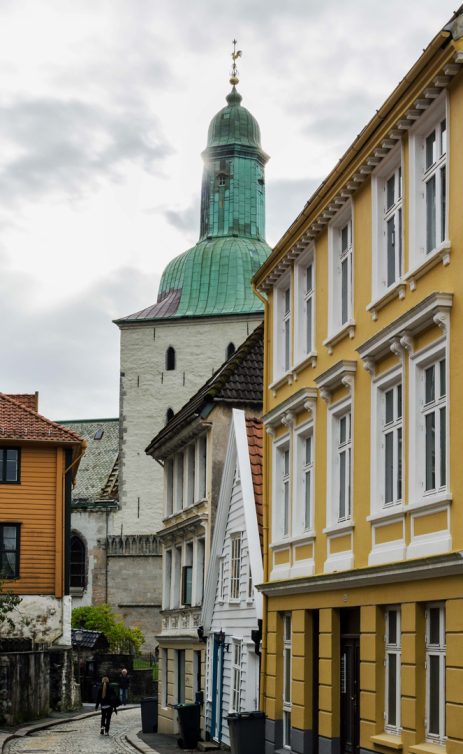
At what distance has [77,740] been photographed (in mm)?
31281

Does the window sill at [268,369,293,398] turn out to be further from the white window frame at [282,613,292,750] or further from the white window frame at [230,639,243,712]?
the white window frame at [230,639,243,712]

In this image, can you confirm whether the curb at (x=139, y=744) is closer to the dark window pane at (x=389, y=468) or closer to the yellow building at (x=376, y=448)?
the yellow building at (x=376, y=448)

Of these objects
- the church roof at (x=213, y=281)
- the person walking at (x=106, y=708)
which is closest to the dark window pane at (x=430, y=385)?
the person walking at (x=106, y=708)

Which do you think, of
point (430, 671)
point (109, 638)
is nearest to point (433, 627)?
point (430, 671)

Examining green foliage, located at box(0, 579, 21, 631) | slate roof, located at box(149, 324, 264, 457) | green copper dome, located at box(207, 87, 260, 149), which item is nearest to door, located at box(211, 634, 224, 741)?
slate roof, located at box(149, 324, 264, 457)

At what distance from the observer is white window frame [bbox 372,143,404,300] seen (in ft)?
56.9

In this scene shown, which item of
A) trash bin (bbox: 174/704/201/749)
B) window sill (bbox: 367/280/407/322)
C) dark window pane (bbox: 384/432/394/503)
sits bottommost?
trash bin (bbox: 174/704/201/749)

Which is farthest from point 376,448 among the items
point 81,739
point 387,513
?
point 81,739

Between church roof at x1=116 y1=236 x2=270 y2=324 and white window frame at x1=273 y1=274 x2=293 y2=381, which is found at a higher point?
church roof at x1=116 y1=236 x2=270 y2=324

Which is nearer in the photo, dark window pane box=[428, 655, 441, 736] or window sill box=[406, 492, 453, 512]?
window sill box=[406, 492, 453, 512]

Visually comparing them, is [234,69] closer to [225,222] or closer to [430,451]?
[225,222]

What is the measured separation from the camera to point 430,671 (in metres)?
15.5

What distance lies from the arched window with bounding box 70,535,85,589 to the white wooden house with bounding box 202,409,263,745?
169ft

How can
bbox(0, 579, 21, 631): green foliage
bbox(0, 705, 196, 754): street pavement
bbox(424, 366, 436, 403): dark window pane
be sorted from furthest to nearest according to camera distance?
bbox(0, 579, 21, 631): green foliage < bbox(0, 705, 196, 754): street pavement < bbox(424, 366, 436, 403): dark window pane
